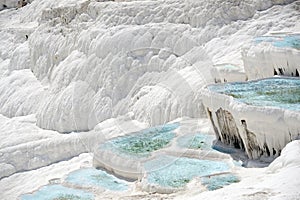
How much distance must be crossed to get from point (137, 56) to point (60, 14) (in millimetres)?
3958

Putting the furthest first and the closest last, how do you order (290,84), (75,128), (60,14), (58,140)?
(60,14) → (75,128) → (58,140) → (290,84)

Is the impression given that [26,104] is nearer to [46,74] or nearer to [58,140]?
[46,74]

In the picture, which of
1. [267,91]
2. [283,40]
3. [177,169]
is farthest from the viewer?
[283,40]

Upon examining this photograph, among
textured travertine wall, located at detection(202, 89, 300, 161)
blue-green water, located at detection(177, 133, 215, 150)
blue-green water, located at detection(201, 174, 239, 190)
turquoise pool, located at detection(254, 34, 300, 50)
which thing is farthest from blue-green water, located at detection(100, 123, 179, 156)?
turquoise pool, located at detection(254, 34, 300, 50)

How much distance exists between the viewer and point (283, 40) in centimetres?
983

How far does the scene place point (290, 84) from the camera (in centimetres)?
826

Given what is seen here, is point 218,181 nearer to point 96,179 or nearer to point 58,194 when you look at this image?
point 96,179

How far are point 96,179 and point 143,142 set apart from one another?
3.60 feet

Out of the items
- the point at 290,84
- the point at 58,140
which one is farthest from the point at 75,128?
the point at 290,84

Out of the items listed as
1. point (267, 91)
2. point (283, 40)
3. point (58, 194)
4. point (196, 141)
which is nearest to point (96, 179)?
point (58, 194)

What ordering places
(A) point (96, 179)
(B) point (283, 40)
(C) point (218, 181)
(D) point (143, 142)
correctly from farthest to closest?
1. (B) point (283, 40)
2. (D) point (143, 142)
3. (A) point (96, 179)
4. (C) point (218, 181)

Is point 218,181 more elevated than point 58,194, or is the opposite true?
point 218,181

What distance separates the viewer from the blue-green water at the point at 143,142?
785 centimetres

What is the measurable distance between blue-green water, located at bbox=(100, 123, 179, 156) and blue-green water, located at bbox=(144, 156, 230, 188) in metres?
0.37
